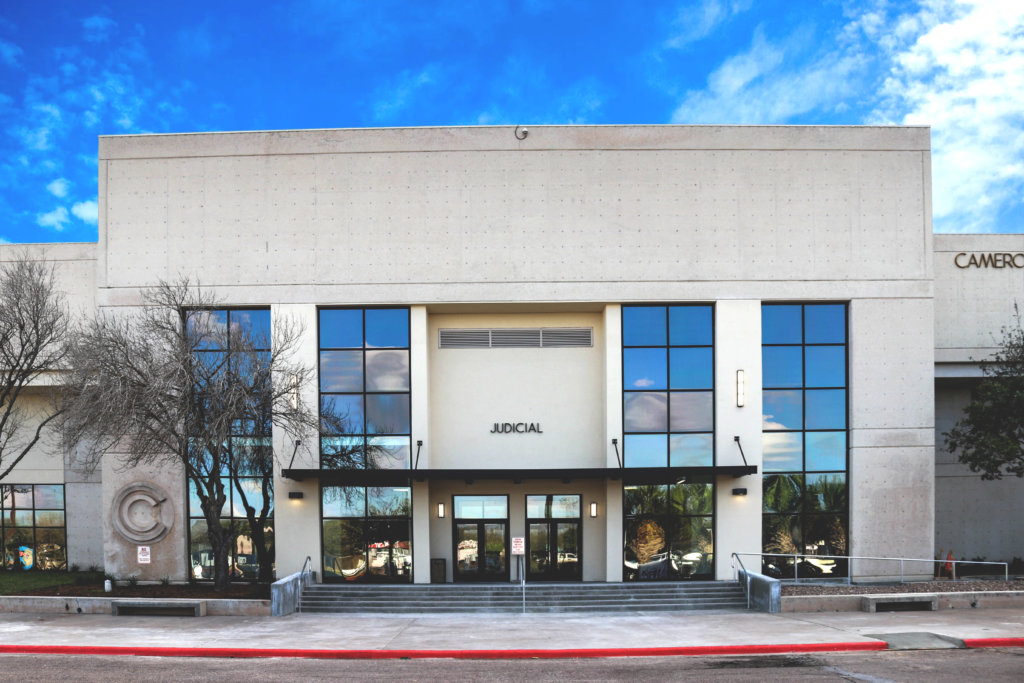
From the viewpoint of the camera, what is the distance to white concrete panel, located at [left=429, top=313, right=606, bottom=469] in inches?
848

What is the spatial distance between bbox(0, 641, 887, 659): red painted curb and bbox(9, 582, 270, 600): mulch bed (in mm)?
4426

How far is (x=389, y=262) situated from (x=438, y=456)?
20.9 ft

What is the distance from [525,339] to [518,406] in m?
2.18

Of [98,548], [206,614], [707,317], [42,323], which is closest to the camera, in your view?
[206,614]

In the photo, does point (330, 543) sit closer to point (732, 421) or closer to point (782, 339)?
point (732, 421)

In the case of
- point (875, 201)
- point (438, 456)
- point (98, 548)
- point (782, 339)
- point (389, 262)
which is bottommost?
point (98, 548)

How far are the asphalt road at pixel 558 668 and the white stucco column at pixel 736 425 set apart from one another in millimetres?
7352

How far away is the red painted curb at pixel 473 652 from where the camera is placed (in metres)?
13.3

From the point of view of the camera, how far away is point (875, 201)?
70.0 feet

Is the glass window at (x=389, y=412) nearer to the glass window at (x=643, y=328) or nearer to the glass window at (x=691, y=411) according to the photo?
the glass window at (x=643, y=328)

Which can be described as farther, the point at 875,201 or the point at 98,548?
the point at 98,548

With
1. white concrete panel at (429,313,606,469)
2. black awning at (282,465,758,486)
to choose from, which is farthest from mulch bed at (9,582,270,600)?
white concrete panel at (429,313,606,469)

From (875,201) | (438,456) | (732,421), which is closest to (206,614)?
(438,456)

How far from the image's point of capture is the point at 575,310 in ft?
71.2
